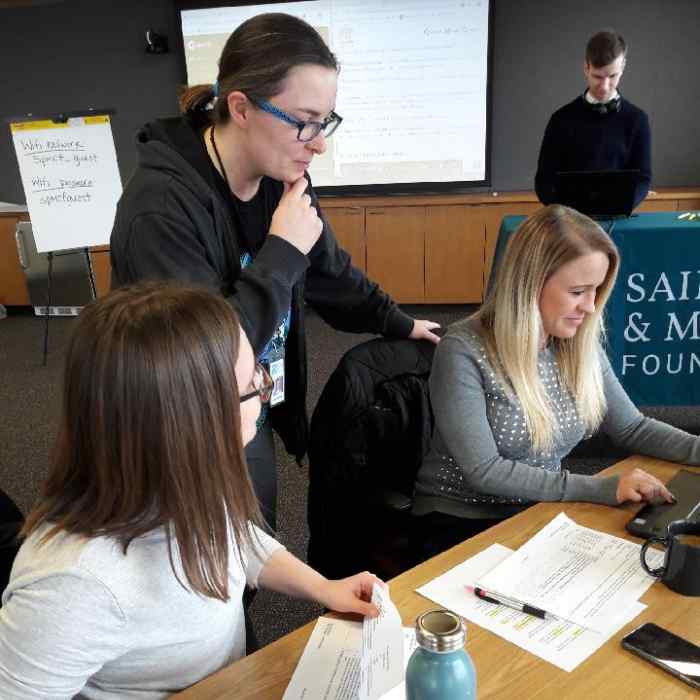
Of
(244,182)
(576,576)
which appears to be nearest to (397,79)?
(244,182)

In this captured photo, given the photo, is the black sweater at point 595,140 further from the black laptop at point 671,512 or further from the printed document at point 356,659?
the printed document at point 356,659

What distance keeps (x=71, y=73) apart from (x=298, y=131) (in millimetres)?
4699

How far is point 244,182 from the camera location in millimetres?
1327

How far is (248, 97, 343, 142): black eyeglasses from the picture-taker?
1.19m

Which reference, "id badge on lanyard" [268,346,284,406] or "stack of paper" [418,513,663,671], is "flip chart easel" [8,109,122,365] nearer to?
"id badge on lanyard" [268,346,284,406]

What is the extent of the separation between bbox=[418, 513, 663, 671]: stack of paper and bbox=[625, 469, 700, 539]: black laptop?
4 cm

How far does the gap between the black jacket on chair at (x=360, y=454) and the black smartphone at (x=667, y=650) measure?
57cm

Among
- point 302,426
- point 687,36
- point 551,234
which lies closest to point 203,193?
point 302,426

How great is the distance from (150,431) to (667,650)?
0.68m

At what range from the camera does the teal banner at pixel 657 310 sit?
2.59 meters

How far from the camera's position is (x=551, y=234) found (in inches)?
55.8

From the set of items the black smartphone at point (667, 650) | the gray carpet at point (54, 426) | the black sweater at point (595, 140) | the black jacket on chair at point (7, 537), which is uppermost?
the black sweater at point (595, 140)

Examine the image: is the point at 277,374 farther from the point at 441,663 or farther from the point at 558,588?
the point at 441,663

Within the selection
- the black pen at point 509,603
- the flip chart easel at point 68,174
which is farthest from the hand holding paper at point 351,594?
the flip chart easel at point 68,174
